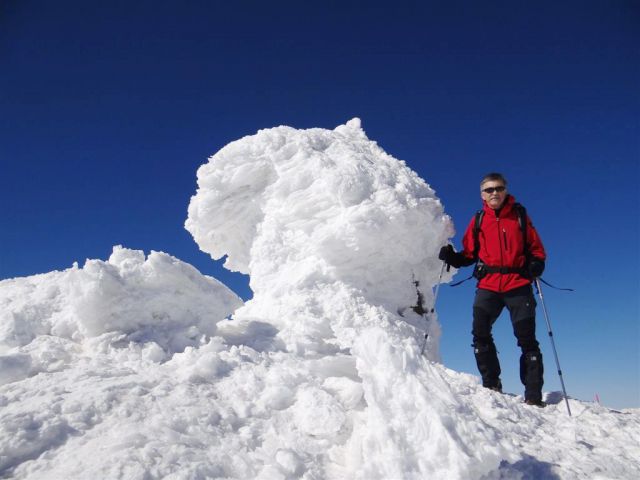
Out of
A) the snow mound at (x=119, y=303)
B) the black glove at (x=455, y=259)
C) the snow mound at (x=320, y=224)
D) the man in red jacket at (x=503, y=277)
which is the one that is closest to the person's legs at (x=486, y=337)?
the man in red jacket at (x=503, y=277)

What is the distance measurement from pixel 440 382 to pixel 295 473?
55.2 inches

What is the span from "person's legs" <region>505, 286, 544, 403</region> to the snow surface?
12.6 inches

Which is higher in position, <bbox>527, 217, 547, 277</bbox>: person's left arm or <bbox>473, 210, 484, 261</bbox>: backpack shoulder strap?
<bbox>473, 210, 484, 261</bbox>: backpack shoulder strap

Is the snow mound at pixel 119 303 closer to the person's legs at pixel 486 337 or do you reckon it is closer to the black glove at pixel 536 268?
the person's legs at pixel 486 337

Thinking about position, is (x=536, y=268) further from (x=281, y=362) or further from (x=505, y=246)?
(x=281, y=362)

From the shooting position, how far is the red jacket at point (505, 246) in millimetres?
5848

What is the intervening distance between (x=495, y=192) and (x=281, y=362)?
3.79 meters

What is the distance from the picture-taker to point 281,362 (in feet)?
16.0

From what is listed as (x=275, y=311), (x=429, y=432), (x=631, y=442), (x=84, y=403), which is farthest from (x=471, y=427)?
(x=275, y=311)

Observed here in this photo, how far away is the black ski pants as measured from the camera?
18.3 ft

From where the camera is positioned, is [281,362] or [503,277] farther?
[503,277]

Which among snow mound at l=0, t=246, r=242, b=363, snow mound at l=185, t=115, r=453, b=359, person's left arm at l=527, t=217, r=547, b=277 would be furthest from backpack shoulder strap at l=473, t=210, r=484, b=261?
snow mound at l=0, t=246, r=242, b=363

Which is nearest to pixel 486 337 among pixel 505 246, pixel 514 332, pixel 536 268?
pixel 514 332

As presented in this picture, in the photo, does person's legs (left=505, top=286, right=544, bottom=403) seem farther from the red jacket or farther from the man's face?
the man's face
